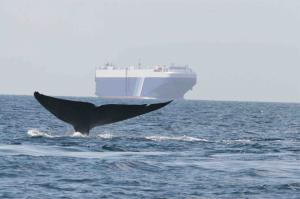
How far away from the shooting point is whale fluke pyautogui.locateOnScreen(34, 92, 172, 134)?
26.1m

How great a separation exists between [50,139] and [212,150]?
573cm

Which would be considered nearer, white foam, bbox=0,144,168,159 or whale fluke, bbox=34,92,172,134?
white foam, bbox=0,144,168,159

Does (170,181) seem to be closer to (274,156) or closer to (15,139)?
(274,156)

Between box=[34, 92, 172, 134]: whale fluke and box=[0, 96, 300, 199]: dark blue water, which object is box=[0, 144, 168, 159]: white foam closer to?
box=[0, 96, 300, 199]: dark blue water

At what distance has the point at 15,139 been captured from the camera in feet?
100

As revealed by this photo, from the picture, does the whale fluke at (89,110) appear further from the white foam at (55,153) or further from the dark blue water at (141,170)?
the white foam at (55,153)

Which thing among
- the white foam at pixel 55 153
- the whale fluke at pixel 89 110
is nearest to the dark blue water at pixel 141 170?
the white foam at pixel 55 153

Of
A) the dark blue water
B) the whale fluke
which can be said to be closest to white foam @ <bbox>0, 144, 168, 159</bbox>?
the dark blue water

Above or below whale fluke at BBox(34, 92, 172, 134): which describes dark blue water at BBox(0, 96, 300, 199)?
below

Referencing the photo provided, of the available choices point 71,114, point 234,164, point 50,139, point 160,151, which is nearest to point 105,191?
point 234,164

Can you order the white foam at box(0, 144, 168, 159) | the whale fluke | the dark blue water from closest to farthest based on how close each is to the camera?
the dark blue water → the white foam at box(0, 144, 168, 159) → the whale fluke

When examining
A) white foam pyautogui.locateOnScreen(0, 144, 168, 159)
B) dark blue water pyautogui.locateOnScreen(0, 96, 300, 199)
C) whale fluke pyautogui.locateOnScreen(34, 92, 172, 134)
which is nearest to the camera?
dark blue water pyautogui.locateOnScreen(0, 96, 300, 199)

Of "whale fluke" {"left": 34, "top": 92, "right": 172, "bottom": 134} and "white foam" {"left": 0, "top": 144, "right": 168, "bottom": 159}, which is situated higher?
"whale fluke" {"left": 34, "top": 92, "right": 172, "bottom": 134}

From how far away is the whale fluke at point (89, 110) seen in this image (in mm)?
26062
